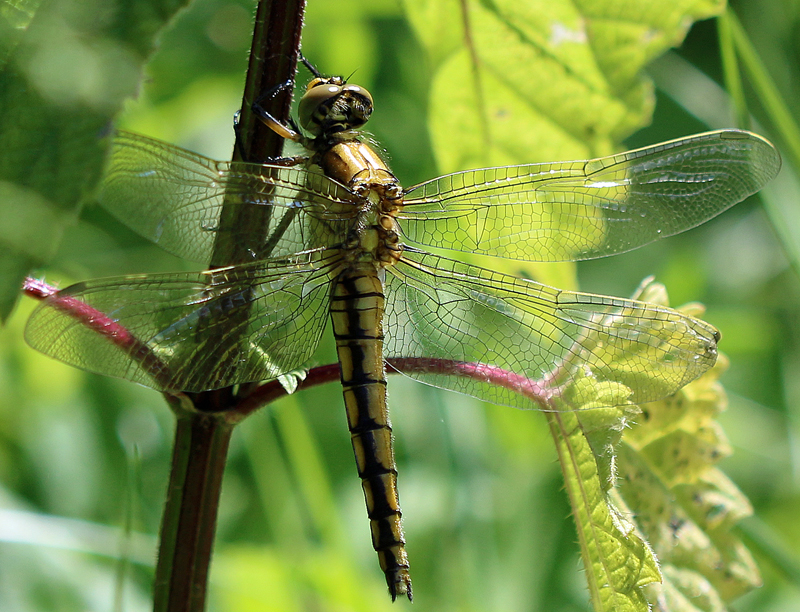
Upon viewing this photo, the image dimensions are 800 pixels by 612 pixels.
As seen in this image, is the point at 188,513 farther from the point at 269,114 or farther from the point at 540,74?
the point at 540,74

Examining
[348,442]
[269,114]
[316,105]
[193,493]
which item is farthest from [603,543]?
[348,442]

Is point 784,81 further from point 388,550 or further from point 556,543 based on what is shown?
point 388,550

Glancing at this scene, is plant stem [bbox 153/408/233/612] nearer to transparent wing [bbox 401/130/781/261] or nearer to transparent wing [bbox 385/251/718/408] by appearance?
transparent wing [bbox 385/251/718/408]

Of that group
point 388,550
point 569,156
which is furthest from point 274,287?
point 569,156

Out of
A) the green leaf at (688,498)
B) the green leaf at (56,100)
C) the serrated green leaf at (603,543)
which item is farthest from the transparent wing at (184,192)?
the green leaf at (688,498)

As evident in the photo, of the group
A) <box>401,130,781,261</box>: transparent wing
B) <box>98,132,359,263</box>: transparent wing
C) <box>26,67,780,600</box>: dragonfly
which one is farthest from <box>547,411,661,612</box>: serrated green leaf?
<box>98,132,359,263</box>: transparent wing

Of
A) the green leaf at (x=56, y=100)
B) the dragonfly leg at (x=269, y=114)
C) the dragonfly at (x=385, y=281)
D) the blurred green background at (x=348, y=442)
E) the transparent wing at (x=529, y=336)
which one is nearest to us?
the green leaf at (x=56, y=100)

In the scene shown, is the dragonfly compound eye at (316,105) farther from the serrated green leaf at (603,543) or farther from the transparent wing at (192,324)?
the serrated green leaf at (603,543)
